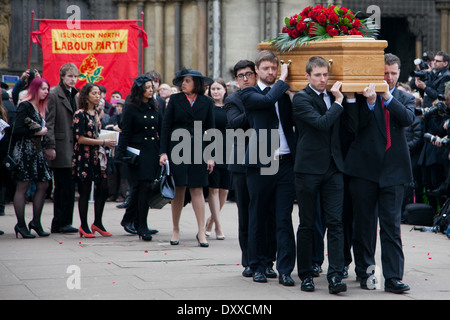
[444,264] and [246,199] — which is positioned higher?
[246,199]

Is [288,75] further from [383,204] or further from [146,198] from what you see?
[146,198]

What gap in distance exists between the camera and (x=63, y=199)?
10539mm

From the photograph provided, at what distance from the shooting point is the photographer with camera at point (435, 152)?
446 inches

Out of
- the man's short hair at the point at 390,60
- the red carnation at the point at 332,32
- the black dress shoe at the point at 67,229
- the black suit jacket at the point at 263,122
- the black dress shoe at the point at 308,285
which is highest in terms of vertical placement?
the red carnation at the point at 332,32

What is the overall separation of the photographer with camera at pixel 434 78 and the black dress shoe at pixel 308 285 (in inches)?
259

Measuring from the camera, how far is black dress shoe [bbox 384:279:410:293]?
256 inches

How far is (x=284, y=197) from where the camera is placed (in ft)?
23.0

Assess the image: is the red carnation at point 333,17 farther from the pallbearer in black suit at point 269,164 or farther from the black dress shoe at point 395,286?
the black dress shoe at point 395,286

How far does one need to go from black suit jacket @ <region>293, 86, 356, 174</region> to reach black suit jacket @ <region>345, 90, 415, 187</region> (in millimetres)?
185

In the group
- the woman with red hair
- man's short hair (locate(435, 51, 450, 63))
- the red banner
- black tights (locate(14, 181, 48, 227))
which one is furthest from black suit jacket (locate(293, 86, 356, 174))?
the red banner

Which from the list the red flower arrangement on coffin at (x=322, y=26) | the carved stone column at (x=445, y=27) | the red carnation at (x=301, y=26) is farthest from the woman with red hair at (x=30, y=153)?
the carved stone column at (x=445, y=27)

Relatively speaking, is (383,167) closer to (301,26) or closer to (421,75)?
(301,26)
